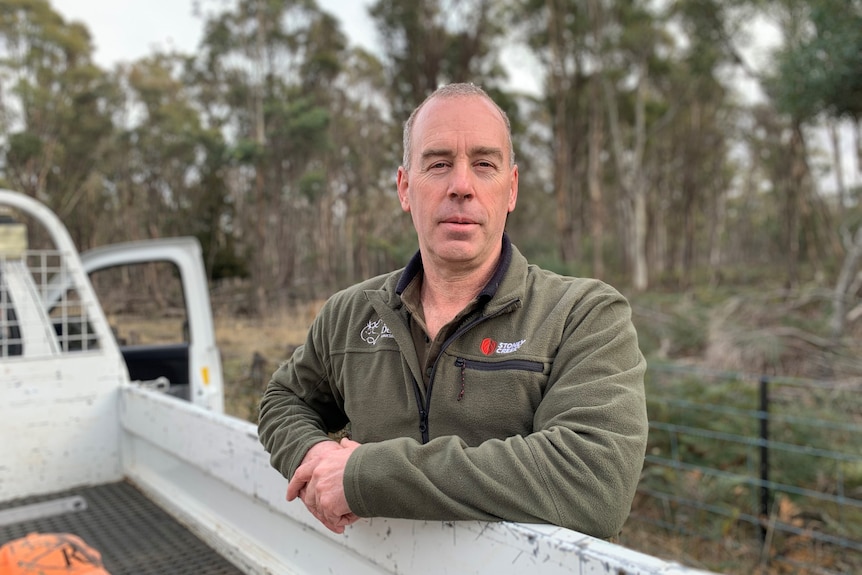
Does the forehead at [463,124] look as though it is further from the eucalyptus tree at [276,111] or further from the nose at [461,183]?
the eucalyptus tree at [276,111]

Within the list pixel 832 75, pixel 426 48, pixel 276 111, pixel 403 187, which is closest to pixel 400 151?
pixel 403 187

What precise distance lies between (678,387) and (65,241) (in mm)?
5902

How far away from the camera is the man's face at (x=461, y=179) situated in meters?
1.54

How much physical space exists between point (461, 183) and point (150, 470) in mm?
→ 2422

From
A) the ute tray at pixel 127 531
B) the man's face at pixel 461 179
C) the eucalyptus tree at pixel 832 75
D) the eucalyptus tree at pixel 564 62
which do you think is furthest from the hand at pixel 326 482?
the eucalyptus tree at pixel 564 62

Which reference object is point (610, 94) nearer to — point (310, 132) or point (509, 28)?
point (509, 28)

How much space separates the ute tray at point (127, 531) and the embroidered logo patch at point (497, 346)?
141 cm

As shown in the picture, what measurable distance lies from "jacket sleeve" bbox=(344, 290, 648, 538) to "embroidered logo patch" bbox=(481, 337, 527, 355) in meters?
0.14

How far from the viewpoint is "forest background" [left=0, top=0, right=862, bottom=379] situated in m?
9.27

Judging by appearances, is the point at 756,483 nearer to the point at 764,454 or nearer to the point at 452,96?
the point at 764,454

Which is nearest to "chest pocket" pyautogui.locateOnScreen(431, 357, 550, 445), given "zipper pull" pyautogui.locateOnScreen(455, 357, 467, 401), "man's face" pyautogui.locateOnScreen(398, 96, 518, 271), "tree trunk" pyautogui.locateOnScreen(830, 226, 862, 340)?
"zipper pull" pyautogui.locateOnScreen(455, 357, 467, 401)

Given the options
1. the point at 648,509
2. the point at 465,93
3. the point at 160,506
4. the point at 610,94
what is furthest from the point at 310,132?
the point at 465,93

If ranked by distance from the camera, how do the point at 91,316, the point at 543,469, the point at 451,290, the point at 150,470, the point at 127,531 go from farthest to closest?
the point at 91,316 → the point at 150,470 → the point at 127,531 → the point at 451,290 → the point at 543,469

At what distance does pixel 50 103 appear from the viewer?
20.2m
